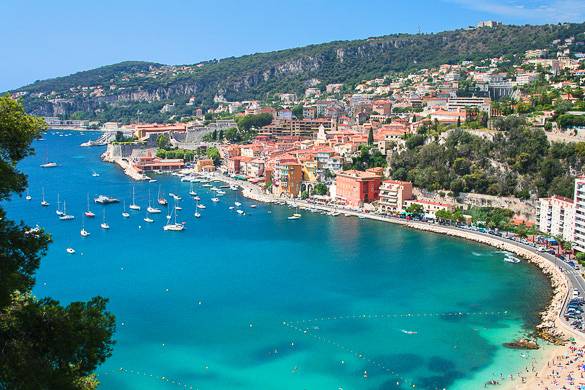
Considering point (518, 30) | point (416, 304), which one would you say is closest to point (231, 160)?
point (416, 304)

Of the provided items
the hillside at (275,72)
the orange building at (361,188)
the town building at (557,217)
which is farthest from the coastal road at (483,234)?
the hillside at (275,72)

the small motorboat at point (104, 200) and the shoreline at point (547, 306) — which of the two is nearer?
the shoreline at point (547, 306)

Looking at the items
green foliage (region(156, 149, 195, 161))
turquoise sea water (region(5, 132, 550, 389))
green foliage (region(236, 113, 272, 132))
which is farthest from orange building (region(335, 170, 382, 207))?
green foliage (region(236, 113, 272, 132))

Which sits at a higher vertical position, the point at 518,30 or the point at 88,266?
the point at 518,30

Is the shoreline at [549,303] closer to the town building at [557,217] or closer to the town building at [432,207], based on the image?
the town building at [432,207]

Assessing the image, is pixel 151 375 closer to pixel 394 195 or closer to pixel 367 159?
pixel 394 195

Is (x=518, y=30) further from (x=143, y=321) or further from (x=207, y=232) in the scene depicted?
(x=143, y=321)

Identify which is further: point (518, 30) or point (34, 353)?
point (518, 30)
